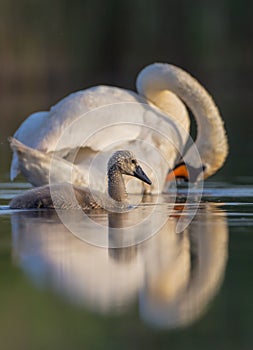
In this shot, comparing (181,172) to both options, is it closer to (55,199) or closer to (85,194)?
(85,194)

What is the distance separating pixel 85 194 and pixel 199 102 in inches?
109

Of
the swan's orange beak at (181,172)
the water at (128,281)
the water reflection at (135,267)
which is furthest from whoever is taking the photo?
the swan's orange beak at (181,172)

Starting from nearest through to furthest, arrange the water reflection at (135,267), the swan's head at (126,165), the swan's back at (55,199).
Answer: the water reflection at (135,267) → the swan's back at (55,199) → the swan's head at (126,165)

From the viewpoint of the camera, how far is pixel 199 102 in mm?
9961

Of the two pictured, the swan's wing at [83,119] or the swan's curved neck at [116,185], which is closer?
the swan's curved neck at [116,185]

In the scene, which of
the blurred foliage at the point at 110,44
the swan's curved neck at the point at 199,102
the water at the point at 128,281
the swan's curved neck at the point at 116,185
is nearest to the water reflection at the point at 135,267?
the water at the point at 128,281

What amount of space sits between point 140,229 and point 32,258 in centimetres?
123

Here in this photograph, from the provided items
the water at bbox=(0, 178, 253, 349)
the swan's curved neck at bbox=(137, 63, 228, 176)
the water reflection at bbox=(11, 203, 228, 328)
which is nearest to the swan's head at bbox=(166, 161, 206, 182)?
the swan's curved neck at bbox=(137, 63, 228, 176)

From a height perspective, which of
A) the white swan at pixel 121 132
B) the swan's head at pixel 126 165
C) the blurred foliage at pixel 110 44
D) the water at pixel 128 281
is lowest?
the water at pixel 128 281

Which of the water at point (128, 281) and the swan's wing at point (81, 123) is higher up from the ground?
the swan's wing at point (81, 123)

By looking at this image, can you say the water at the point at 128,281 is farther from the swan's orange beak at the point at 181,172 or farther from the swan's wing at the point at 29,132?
the swan's orange beak at the point at 181,172

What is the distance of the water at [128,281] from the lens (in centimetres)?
414

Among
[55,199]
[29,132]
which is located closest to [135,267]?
[55,199]

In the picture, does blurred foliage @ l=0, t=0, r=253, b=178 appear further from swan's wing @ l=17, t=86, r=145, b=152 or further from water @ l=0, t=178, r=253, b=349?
water @ l=0, t=178, r=253, b=349
